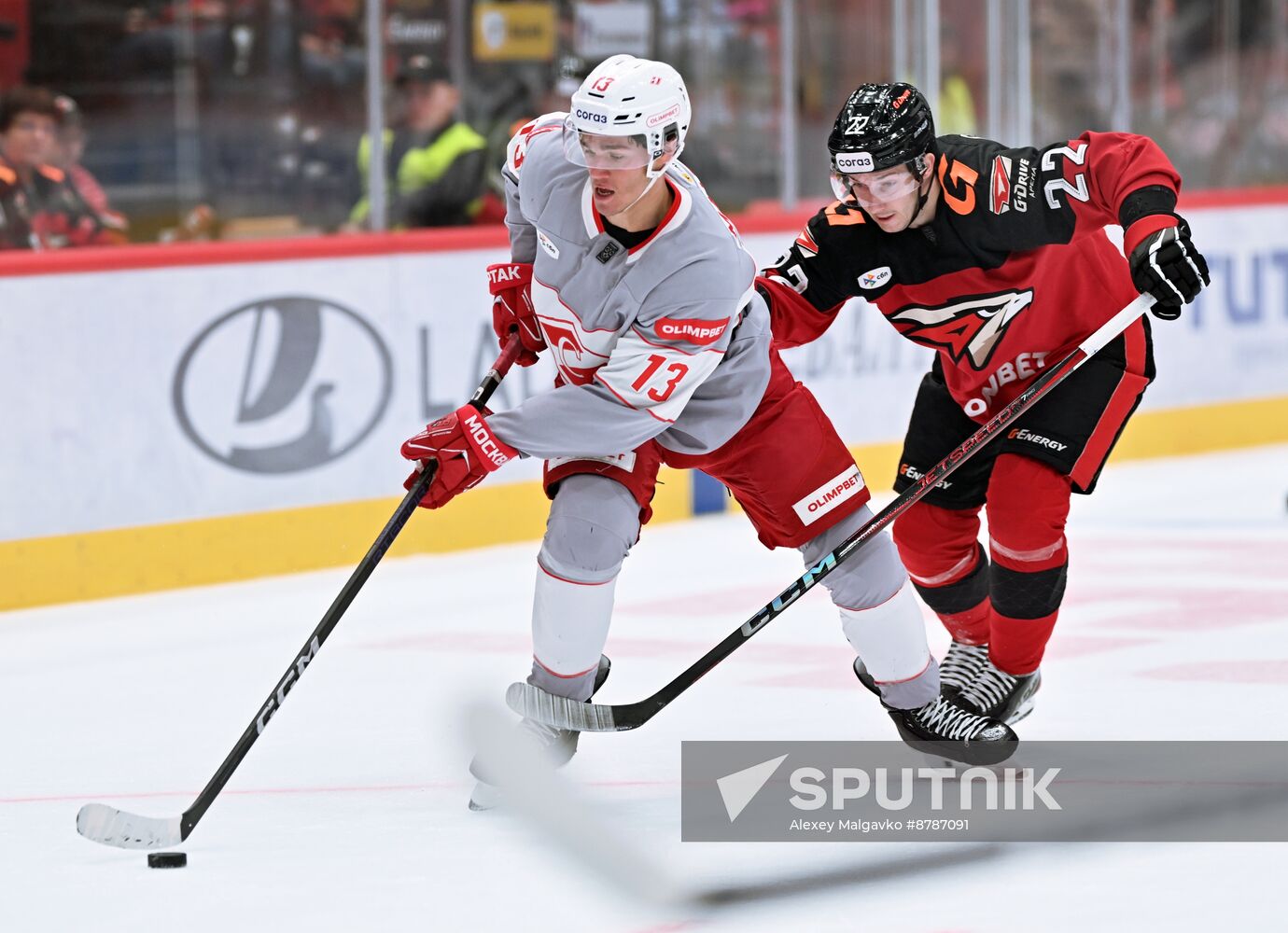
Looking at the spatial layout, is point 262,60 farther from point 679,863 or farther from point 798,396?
point 679,863

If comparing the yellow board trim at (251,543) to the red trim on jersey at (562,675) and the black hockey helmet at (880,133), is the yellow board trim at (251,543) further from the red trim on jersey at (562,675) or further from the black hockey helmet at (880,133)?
the black hockey helmet at (880,133)

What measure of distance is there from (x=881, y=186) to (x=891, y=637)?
0.70 meters

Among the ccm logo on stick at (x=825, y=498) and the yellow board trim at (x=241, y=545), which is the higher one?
the ccm logo on stick at (x=825, y=498)

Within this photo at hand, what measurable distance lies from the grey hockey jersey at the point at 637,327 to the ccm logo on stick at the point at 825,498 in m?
0.17

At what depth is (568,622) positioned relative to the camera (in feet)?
11.0

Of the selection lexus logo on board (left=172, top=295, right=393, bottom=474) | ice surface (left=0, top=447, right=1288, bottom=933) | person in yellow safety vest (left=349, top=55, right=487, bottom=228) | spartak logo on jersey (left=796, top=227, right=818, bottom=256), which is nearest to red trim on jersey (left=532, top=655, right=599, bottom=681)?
ice surface (left=0, top=447, right=1288, bottom=933)

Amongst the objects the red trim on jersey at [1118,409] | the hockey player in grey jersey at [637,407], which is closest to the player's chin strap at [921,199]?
the hockey player in grey jersey at [637,407]

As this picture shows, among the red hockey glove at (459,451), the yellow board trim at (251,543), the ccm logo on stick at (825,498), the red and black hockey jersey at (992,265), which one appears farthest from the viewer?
the yellow board trim at (251,543)

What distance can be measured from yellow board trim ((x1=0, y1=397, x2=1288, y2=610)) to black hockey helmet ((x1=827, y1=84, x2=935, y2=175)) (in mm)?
2814

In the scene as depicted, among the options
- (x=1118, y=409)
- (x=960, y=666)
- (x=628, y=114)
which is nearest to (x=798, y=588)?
(x=960, y=666)

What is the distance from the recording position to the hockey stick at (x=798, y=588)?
11.0 feet

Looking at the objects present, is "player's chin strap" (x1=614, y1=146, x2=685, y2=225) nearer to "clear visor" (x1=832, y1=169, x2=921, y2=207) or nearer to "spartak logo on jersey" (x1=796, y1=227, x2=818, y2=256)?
"clear visor" (x1=832, y1=169, x2=921, y2=207)

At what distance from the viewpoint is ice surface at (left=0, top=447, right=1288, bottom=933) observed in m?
2.90

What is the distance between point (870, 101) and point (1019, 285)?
41 centimetres
